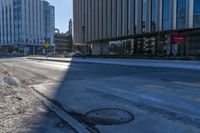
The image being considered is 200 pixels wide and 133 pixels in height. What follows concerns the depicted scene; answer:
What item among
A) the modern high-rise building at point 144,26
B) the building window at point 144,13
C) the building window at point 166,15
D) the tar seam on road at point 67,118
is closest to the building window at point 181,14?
the modern high-rise building at point 144,26

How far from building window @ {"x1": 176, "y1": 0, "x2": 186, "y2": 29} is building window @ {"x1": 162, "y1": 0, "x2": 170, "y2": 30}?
1.81 meters

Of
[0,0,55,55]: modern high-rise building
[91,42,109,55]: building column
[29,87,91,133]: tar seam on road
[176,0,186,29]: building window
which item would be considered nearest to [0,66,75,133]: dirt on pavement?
[29,87,91,133]: tar seam on road

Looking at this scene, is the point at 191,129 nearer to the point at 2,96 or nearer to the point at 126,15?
the point at 2,96

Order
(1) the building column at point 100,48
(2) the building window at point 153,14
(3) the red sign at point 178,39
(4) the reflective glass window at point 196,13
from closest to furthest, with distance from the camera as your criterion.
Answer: (4) the reflective glass window at point 196,13 < (3) the red sign at point 178,39 < (2) the building window at point 153,14 < (1) the building column at point 100,48

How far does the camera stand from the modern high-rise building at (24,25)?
12450 cm

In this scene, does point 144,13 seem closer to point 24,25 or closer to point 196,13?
point 196,13

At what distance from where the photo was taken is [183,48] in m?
37.7

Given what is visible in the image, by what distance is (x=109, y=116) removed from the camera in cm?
625

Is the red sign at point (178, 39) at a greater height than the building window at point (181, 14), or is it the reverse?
the building window at point (181, 14)

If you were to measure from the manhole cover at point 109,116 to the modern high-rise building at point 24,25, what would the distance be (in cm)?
11732

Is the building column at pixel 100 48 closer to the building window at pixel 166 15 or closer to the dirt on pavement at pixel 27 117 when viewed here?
the building window at pixel 166 15

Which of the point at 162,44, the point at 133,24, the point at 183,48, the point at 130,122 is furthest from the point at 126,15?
the point at 130,122

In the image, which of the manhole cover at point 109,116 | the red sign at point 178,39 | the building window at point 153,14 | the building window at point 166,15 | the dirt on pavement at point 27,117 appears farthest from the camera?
the building window at point 153,14

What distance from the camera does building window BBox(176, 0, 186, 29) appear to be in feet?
114
